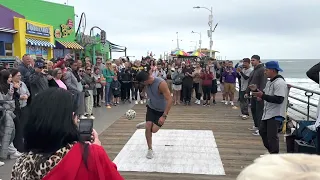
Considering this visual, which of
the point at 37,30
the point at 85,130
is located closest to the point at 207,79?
the point at 85,130

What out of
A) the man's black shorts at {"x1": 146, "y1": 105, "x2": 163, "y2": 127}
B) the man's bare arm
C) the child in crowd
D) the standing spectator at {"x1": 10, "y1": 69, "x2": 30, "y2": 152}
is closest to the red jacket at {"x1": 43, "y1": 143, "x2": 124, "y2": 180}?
the man's bare arm

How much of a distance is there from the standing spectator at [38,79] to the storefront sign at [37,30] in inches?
492

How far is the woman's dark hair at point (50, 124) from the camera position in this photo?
1.92m

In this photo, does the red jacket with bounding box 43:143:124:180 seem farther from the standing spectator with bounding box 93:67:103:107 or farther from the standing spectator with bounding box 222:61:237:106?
the standing spectator with bounding box 222:61:237:106

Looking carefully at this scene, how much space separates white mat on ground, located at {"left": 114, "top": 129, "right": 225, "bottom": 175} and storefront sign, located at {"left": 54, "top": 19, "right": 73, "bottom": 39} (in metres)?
17.5

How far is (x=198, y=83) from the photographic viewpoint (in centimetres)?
1391

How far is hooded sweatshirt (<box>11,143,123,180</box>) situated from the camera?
5.98ft

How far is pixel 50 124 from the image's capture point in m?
1.92

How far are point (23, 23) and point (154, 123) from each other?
1487 cm

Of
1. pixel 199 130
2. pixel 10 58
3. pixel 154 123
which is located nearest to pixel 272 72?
pixel 154 123

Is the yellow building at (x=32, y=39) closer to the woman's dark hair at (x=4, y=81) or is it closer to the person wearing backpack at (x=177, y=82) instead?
the person wearing backpack at (x=177, y=82)

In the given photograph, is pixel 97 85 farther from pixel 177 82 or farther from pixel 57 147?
pixel 57 147

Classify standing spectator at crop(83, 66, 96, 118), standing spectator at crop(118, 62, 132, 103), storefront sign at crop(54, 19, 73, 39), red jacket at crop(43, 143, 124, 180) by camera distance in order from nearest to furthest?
1. red jacket at crop(43, 143, 124, 180)
2. standing spectator at crop(83, 66, 96, 118)
3. standing spectator at crop(118, 62, 132, 103)
4. storefront sign at crop(54, 19, 73, 39)

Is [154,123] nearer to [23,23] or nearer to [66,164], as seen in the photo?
[66,164]
